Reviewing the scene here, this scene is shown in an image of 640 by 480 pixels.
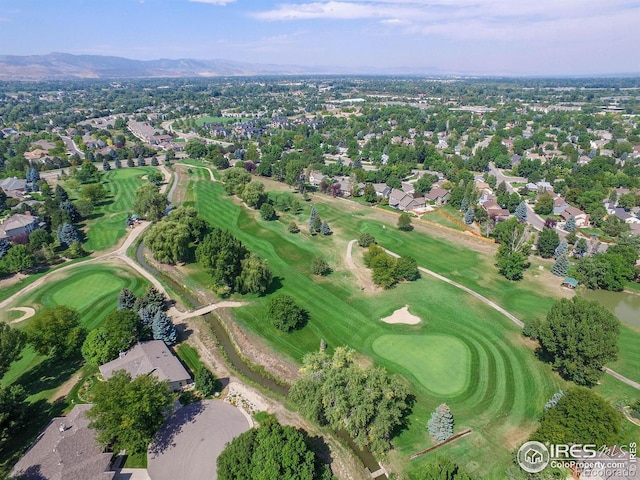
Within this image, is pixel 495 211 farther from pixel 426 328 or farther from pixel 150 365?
pixel 150 365

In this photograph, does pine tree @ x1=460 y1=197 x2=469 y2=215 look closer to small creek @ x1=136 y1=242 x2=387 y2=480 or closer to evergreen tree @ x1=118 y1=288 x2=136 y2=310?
A: small creek @ x1=136 y1=242 x2=387 y2=480

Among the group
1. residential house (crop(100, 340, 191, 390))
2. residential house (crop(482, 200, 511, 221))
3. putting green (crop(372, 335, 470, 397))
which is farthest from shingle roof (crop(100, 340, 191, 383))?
residential house (crop(482, 200, 511, 221))

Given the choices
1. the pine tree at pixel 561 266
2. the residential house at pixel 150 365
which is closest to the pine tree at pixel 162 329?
the residential house at pixel 150 365

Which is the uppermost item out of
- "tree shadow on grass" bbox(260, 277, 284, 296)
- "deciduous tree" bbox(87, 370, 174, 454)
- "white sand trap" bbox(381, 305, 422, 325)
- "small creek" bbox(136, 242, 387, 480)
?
"deciduous tree" bbox(87, 370, 174, 454)

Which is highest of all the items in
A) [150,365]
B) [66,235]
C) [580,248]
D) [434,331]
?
[580,248]

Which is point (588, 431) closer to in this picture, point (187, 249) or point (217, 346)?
point (217, 346)

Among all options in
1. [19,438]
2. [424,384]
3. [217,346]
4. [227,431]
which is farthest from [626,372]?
[19,438]

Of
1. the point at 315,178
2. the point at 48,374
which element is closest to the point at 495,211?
the point at 315,178
